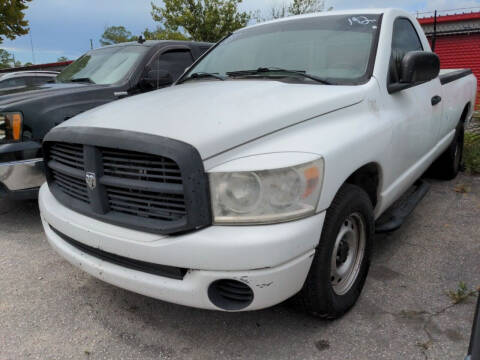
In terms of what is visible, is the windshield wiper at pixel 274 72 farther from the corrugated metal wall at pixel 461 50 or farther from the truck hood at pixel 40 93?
the corrugated metal wall at pixel 461 50

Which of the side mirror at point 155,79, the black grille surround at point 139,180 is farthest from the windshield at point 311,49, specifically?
the black grille surround at point 139,180

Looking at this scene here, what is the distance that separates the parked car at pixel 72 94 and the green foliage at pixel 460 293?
3.31 m

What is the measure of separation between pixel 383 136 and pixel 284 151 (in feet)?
2.95

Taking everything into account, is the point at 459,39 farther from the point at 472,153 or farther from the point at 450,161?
the point at 450,161

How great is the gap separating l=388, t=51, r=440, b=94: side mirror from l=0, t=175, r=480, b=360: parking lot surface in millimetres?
1275

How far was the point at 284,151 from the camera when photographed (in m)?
1.96

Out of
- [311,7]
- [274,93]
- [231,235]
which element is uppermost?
[311,7]

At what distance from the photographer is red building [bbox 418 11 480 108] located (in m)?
15.1

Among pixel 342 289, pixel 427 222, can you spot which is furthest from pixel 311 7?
pixel 342 289

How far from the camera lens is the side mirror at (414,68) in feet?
9.10

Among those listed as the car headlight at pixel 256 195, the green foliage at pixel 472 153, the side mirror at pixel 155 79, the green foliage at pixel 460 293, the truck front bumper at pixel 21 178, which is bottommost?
the green foliage at pixel 460 293

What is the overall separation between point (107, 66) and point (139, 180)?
3344 mm

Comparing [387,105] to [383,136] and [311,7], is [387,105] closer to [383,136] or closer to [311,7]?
[383,136]

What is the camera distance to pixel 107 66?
16.1 feet
